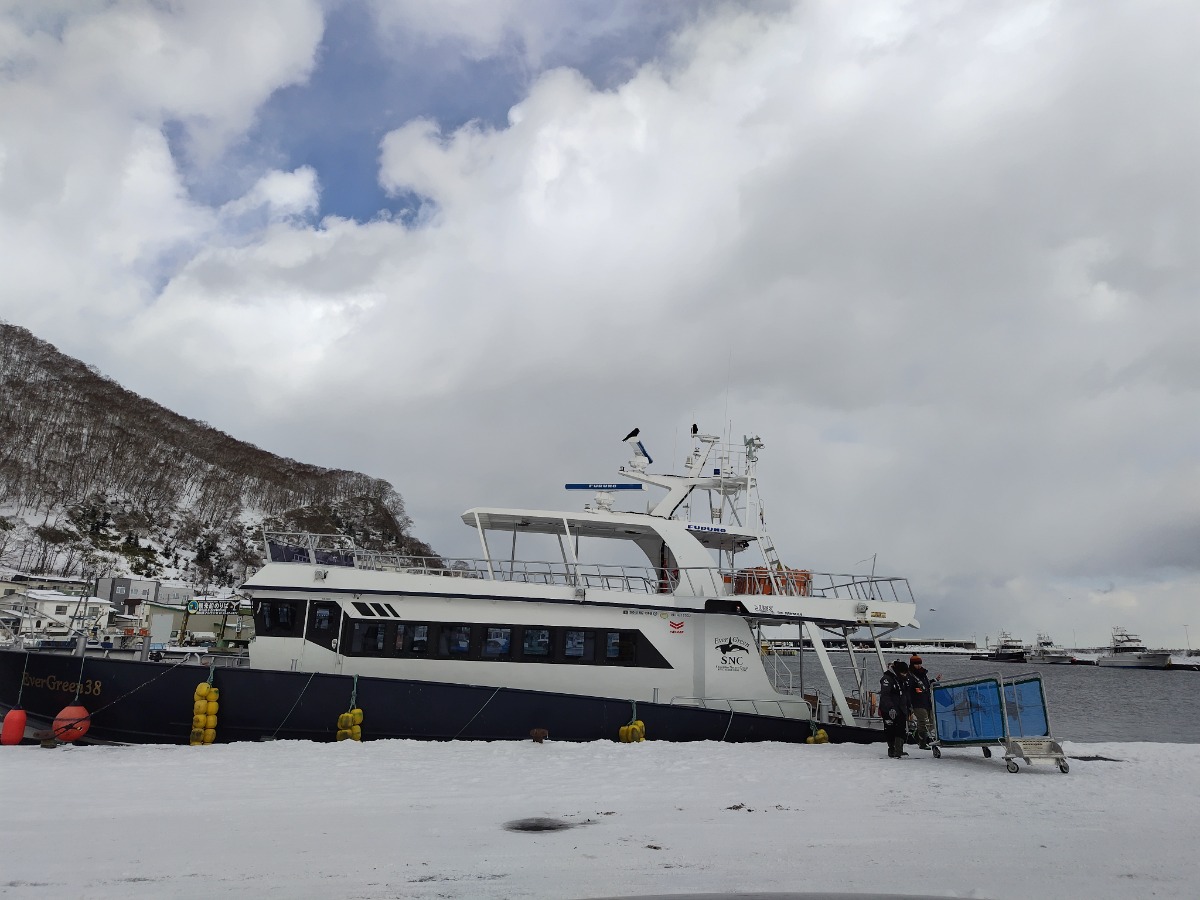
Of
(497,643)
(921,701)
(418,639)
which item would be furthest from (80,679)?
(921,701)

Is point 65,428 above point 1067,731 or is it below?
above

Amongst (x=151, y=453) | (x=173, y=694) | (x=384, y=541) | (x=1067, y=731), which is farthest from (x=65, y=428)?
(x=1067, y=731)

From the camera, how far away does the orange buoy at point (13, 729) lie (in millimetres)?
11773

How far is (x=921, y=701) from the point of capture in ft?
37.5

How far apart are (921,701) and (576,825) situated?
6.85 meters

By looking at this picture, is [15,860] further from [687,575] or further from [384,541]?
[384,541]

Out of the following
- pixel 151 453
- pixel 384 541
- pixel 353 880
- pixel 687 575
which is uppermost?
pixel 151 453

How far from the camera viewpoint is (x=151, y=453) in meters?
82.2

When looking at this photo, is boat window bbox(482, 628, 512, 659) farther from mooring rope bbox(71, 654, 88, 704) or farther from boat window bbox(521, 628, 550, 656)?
mooring rope bbox(71, 654, 88, 704)

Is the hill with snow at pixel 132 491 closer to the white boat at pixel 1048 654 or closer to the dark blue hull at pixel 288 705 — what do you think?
Answer: the dark blue hull at pixel 288 705

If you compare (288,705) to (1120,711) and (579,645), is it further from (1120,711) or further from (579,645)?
(1120,711)

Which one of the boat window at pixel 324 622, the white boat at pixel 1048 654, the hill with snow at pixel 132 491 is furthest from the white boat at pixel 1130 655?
the boat window at pixel 324 622

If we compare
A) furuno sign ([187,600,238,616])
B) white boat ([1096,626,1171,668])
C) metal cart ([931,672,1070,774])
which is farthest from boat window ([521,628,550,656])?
white boat ([1096,626,1171,668])

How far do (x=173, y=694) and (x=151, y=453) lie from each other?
265 feet
